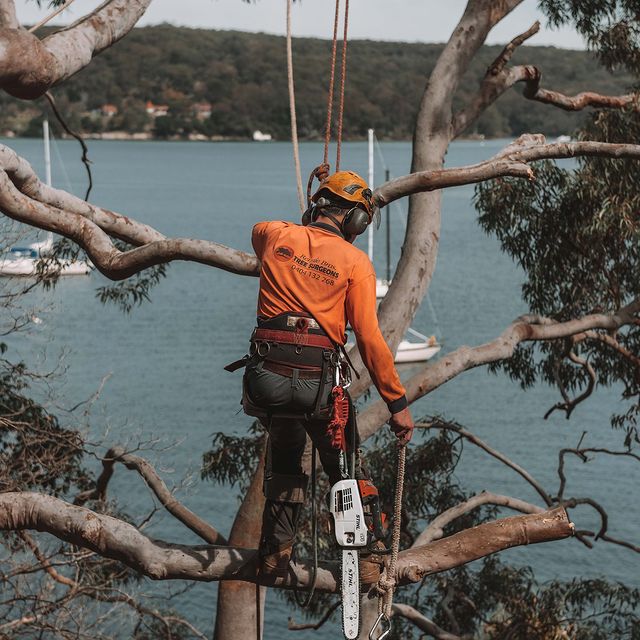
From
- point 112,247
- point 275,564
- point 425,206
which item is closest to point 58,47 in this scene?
point 112,247

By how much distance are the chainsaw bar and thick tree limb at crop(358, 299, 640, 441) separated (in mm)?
3613

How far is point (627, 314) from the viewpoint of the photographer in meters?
10.6

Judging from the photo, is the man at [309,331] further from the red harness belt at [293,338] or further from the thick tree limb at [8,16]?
the thick tree limb at [8,16]

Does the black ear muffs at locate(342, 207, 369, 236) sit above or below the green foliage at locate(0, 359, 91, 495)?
above

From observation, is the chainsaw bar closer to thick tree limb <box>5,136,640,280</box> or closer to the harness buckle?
the harness buckle

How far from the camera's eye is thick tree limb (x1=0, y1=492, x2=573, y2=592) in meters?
4.83

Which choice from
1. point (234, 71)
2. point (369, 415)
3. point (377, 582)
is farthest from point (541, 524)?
point (234, 71)

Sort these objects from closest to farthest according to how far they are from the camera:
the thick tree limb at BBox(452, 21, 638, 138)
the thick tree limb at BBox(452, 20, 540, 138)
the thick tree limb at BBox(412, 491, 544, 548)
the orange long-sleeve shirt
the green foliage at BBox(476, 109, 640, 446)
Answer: the orange long-sleeve shirt < the thick tree limb at BBox(452, 20, 540, 138) < the thick tree limb at BBox(452, 21, 638, 138) < the thick tree limb at BBox(412, 491, 544, 548) < the green foliage at BBox(476, 109, 640, 446)

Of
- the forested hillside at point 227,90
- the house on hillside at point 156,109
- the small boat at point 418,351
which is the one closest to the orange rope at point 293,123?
the small boat at point 418,351

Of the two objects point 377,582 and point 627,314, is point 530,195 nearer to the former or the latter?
point 627,314

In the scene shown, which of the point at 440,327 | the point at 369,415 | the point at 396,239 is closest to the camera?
the point at 369,415

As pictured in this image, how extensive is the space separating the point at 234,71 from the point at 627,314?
9420cm

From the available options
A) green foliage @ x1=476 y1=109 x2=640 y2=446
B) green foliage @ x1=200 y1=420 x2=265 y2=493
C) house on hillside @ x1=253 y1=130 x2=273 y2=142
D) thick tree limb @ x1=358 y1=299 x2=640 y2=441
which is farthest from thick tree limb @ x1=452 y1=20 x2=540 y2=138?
house on hillside @ x1=253 y1=130 x2=273 y2=142

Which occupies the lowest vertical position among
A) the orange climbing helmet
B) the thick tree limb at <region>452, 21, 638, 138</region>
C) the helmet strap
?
the helmet strap
